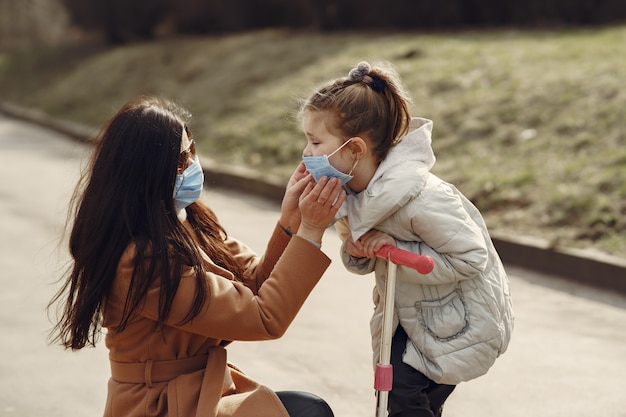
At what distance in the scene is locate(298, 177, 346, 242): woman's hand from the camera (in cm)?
311

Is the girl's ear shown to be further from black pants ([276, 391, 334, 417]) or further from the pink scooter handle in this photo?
black pants ([276, 391, 334, 417])

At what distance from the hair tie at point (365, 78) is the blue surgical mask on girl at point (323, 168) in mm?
198

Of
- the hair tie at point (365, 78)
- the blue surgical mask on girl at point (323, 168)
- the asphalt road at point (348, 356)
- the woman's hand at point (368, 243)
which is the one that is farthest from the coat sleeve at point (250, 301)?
the asphalt road at point (348, 356)

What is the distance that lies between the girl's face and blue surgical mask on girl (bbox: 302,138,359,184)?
21 millimetres

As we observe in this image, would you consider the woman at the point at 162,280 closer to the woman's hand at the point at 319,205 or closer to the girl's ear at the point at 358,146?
the woman's hand at the point at 319,205

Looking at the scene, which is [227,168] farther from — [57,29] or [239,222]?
[57,29]

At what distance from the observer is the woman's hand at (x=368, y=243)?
10.2ft

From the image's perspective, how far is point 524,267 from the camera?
24.3 ft

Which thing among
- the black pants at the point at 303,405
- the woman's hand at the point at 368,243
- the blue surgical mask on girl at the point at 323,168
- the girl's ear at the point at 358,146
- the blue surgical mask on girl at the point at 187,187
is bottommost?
the black pants at the point at 303,405

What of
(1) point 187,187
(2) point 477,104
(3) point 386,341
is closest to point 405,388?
(3) point 386,341

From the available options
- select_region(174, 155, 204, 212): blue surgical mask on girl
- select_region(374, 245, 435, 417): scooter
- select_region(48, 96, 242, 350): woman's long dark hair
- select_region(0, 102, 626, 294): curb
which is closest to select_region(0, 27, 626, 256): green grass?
select_region(0, 102, 626, 294): curb

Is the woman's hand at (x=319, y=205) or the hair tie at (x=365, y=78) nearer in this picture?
the woman's hand at (x=319, y=205)

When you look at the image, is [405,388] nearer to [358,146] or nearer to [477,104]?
[358,146]

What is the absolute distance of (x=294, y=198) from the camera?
133 inches
